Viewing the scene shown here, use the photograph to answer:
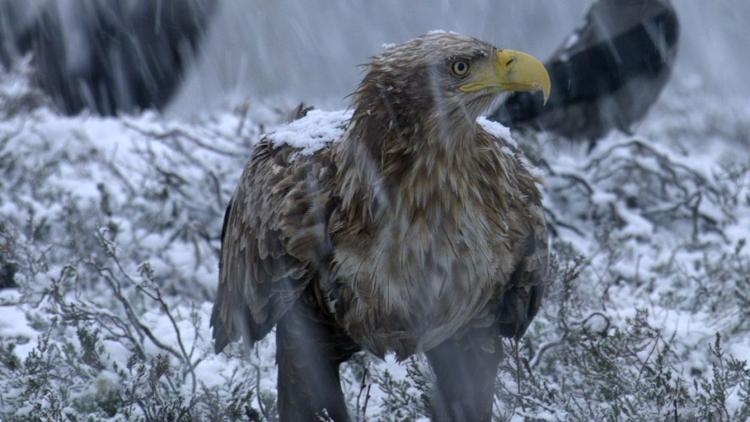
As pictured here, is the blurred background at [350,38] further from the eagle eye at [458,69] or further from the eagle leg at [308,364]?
the eagle eye at [458,69]

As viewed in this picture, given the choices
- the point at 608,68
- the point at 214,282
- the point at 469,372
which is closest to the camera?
the point at 469,372

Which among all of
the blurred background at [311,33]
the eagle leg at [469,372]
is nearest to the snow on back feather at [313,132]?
the eagle leg at [469,372]

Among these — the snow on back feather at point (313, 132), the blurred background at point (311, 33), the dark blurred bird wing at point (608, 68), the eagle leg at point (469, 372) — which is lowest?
the eagle leg at point (469, 372)

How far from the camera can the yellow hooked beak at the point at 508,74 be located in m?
3.45

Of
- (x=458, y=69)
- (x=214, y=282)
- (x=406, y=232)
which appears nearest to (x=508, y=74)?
(x=458, y=69)

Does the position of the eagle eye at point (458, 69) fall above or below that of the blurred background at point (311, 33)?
below

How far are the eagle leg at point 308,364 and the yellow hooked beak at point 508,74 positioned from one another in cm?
91

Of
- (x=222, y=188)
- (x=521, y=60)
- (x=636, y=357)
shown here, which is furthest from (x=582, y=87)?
(x=521, y=60)

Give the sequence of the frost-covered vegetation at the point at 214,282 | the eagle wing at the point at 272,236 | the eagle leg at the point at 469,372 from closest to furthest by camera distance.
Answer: the eagle wing at the point at 272,236
the eagle leg at the point at 469,372
the frost-covered vegetation at the point at 214,282

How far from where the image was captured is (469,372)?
3.80m

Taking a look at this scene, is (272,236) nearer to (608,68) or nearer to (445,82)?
(445,82)

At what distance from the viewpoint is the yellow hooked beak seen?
345 centimetres

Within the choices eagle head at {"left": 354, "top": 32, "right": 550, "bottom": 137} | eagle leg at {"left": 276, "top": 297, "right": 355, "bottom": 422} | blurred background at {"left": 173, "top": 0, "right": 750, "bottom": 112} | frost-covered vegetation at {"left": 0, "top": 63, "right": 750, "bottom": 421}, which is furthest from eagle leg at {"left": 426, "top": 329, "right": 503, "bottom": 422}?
blurred background at {"left": 173, "top": 0, "right": 750, "bottom": 112}

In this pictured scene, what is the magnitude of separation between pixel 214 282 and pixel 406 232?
2.70 meters
